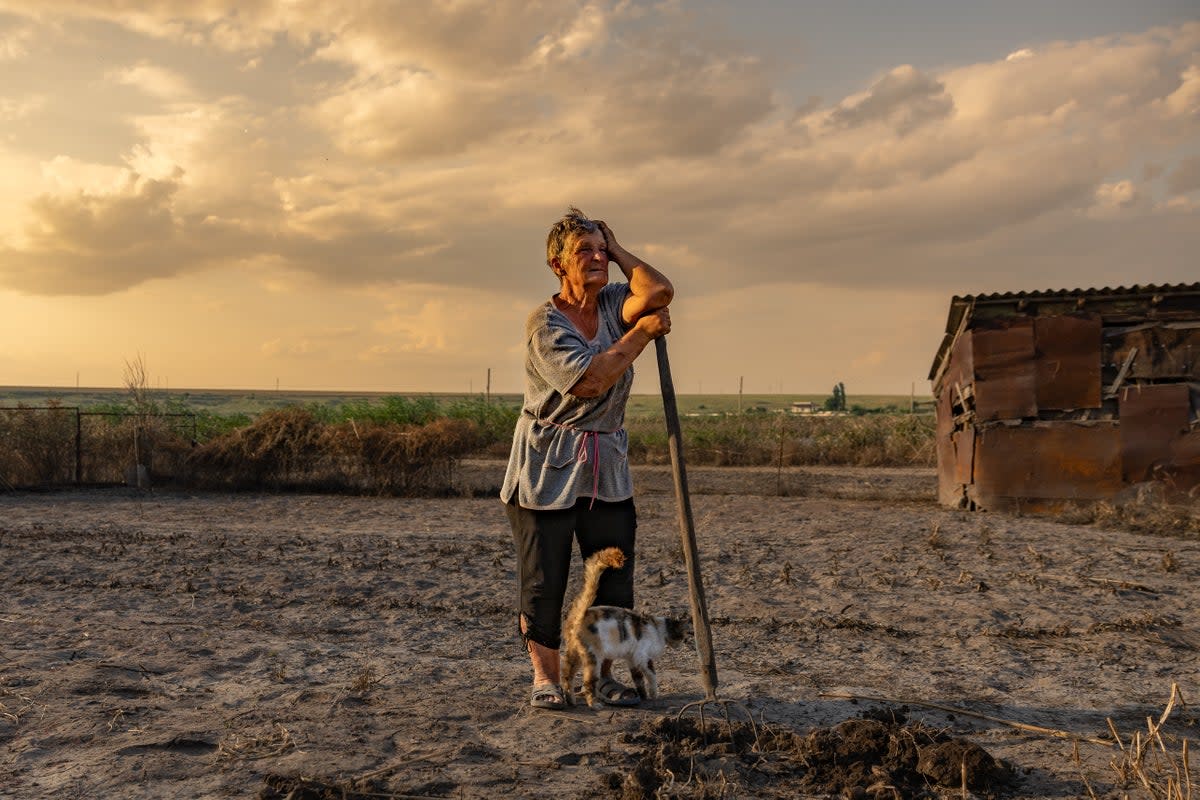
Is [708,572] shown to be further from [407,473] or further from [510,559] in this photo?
[407,473]

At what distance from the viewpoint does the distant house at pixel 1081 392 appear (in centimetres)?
1287

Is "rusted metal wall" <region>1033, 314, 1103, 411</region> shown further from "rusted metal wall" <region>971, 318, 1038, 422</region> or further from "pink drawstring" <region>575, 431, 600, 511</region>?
"pink drawstring" <region>575, 431, 600, 511</region>

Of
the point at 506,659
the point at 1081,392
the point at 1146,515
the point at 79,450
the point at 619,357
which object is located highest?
the point at 1081,392

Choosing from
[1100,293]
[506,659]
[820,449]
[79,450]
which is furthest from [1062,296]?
[79,450]

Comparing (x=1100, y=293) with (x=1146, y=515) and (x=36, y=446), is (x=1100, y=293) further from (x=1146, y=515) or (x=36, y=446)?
(x=36, y=446)

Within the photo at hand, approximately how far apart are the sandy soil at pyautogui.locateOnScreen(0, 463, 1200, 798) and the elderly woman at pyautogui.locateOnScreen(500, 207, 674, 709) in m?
0.64

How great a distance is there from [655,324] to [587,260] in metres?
0.42

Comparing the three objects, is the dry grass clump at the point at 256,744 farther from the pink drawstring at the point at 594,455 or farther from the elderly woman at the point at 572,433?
the pink drawstring at the point at 594,455

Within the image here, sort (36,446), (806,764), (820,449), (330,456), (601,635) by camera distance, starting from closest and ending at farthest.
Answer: (806,764) → (601,635) → (330,456) → (36,446) → (820,449)

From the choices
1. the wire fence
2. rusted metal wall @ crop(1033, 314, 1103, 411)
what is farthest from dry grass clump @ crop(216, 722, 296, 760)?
the wire fence

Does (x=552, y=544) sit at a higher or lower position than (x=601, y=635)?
higher

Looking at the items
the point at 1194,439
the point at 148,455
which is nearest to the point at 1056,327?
the point at 1194,439

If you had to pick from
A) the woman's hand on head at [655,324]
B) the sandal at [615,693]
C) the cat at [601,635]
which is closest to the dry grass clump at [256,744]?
the cat at [601,635]

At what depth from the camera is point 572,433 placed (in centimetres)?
418
